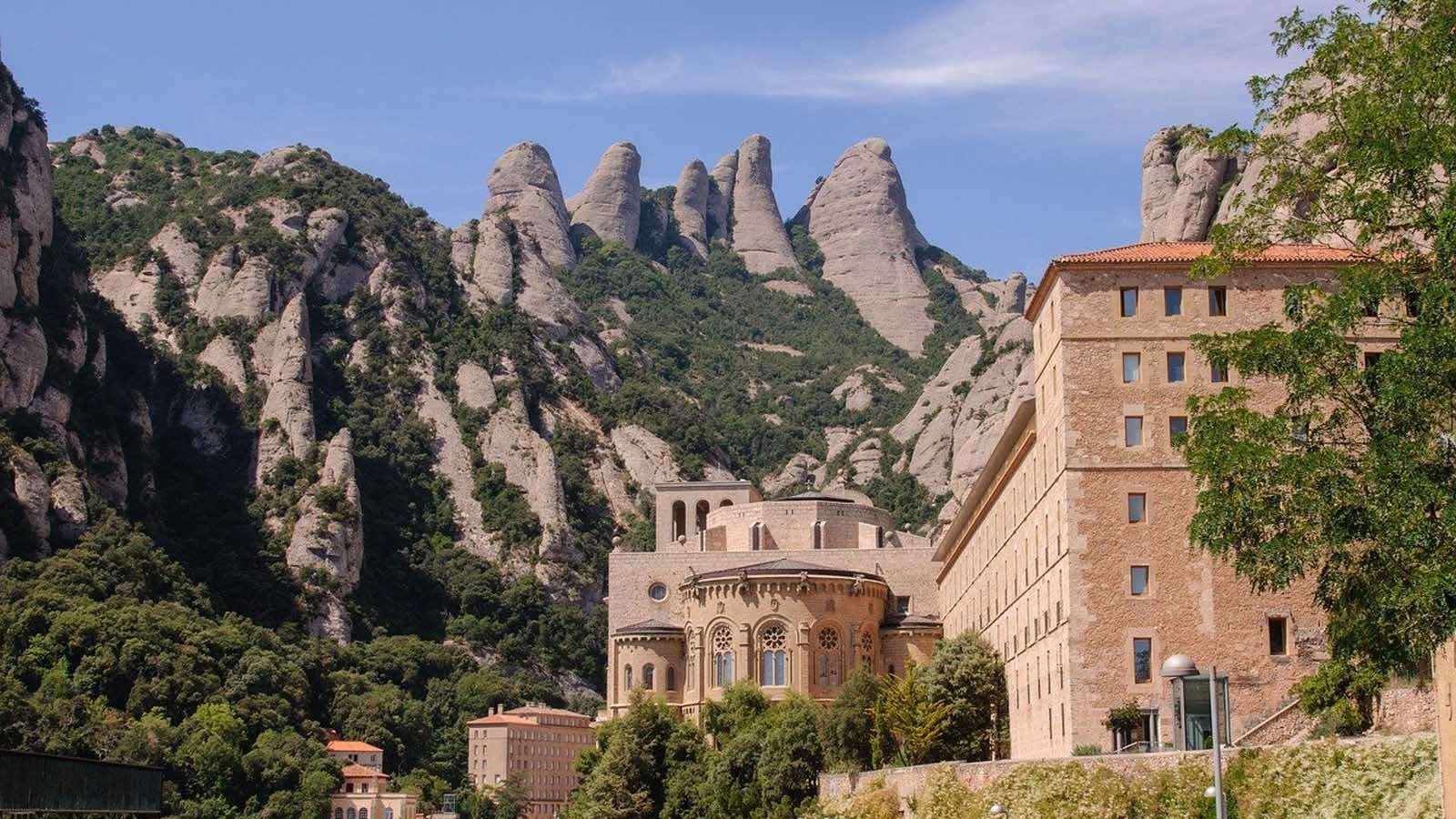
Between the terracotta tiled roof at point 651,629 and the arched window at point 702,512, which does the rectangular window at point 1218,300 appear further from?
the arched window at point 702,512

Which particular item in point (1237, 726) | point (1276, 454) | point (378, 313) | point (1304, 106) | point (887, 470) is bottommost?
point (1237, 726)

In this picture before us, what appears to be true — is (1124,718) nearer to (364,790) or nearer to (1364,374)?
(1364,374)

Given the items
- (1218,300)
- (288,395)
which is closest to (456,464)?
(288,395)

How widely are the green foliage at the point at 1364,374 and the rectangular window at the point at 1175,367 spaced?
22123 millimetres

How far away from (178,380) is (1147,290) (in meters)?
136

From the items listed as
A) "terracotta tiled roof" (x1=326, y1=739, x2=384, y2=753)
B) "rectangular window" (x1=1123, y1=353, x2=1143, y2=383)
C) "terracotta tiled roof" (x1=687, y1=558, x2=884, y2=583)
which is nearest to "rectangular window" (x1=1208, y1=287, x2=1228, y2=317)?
"rectangular window" (x1=1123, y1=353, x2=1143, y2=383)

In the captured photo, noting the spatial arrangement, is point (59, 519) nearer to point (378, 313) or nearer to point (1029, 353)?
point (378, 313)

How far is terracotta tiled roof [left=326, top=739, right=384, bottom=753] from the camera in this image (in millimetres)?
135250

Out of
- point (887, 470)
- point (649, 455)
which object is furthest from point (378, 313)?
point (887, 470)

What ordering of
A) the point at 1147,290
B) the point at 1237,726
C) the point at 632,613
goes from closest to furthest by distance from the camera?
1. the point at 1237,726
2. the point at 1147,290
3. the point at 632,613

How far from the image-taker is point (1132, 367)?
60.1 m

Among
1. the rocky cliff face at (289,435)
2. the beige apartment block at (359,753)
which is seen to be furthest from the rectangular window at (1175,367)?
the rocky cliff face at (289,435)

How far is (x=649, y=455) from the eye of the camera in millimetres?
198750

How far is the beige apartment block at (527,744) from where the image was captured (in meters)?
154
